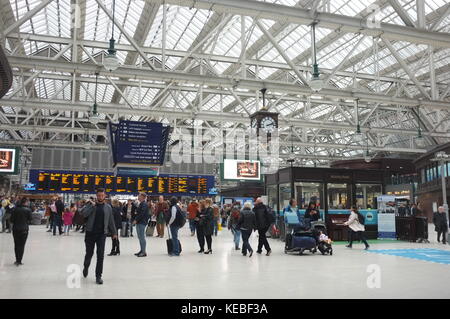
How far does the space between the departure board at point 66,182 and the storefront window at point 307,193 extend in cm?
1246

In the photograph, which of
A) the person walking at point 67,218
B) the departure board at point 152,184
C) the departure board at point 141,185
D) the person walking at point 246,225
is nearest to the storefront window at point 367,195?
the person walking at point 246,225

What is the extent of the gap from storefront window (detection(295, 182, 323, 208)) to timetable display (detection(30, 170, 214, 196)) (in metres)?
8.28

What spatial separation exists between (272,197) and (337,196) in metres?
2.82

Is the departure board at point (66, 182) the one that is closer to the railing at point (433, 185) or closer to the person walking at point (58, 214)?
the person walking at point (58, 214)

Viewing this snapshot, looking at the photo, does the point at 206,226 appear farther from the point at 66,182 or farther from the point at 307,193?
the point at 66,182

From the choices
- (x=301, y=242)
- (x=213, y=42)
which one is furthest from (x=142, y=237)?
(x=213, y=42)

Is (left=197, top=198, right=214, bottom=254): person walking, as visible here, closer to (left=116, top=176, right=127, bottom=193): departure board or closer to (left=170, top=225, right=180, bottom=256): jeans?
(left=170, top=225, right=180, bottom=256): jeans

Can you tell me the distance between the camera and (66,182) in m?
21.4

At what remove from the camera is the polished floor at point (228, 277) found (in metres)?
5.90

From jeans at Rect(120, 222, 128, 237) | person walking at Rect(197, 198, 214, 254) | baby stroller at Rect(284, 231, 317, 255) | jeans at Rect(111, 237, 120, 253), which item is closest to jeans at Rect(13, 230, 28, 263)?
jeans at Rect(111, 237, 120, 253)

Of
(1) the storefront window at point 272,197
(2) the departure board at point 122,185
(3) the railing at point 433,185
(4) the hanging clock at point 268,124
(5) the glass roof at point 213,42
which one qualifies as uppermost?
(5) the glass roof at point 213,42

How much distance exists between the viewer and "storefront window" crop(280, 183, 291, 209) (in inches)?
627
